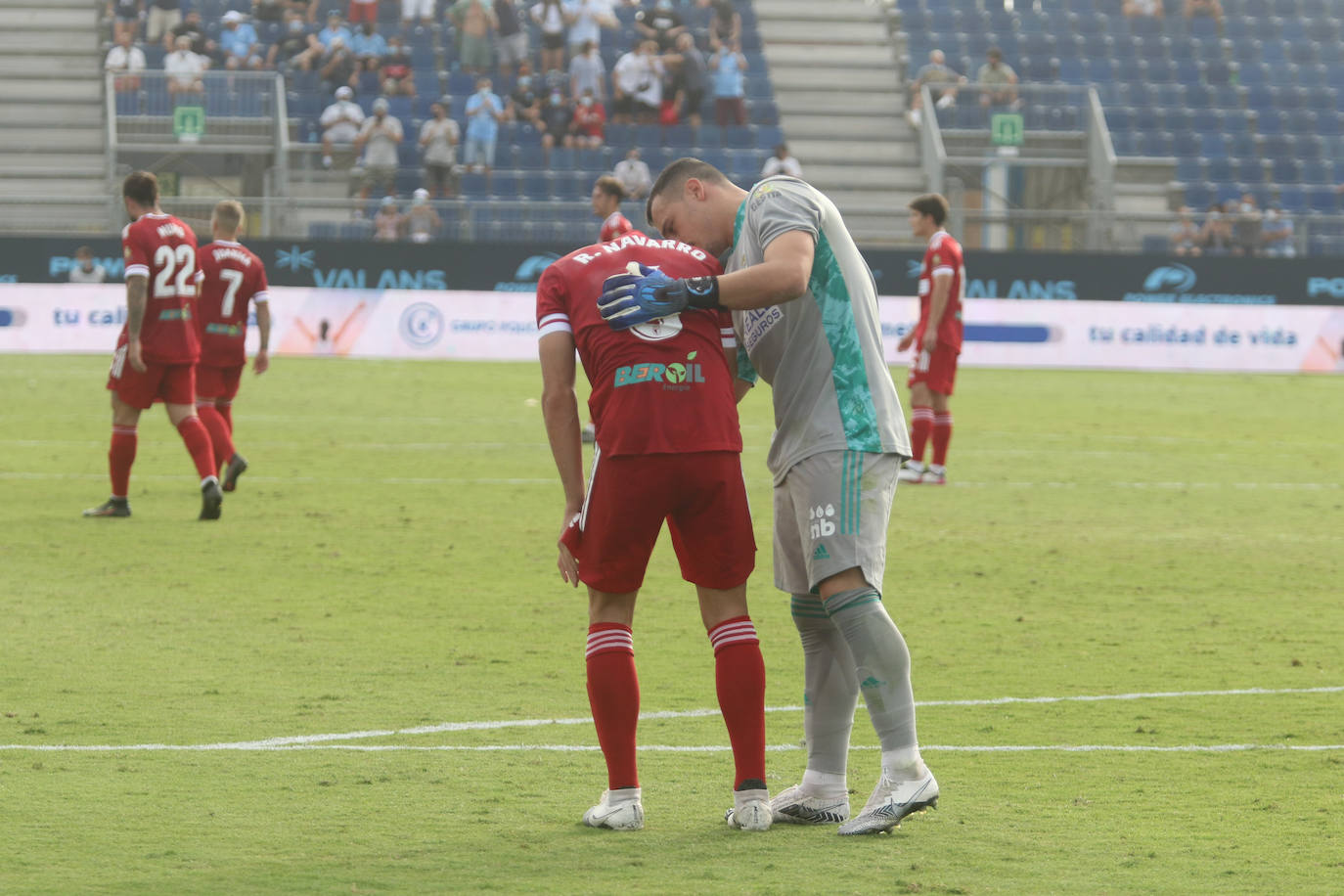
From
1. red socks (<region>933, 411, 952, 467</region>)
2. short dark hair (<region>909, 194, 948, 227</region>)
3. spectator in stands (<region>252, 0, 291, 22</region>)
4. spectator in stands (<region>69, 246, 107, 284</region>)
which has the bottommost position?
spectator in stands (<region>69, 246, 107, 284</region>)

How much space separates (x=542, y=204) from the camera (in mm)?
29453

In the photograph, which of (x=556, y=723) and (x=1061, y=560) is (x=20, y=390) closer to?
(x=1061, y=560)

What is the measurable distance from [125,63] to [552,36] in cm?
783

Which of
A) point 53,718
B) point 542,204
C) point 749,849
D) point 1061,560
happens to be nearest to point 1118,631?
point 1061,560

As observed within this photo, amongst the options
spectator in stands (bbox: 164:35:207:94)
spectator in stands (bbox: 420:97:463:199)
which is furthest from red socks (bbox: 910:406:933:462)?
spectator in stands (bbox: 164:35:207:94)

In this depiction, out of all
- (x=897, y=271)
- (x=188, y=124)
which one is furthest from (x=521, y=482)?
(x=188, y=124)

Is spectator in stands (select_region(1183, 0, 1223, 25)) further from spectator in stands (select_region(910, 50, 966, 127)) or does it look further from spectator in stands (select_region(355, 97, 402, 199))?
spectator in stands (select_region(355, 97, 402, 199))

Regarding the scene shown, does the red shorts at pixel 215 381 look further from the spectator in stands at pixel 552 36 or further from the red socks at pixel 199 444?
the spectator in stands at pixel 552 36

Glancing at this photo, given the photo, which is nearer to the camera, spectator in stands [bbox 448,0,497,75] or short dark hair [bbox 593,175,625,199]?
short dark hair [bbox 593,175,625,199]

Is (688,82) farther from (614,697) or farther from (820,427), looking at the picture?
(614,697)

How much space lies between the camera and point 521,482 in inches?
578

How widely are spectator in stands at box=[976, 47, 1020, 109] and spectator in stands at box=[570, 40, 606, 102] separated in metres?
7.32

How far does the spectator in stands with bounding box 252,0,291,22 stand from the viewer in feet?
114

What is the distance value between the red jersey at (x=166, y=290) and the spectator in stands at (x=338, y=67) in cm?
2177
